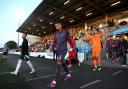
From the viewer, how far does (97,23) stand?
3778 cm

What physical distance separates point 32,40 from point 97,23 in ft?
109

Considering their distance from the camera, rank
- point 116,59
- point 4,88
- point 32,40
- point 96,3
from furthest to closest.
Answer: point 32,40, point 96,3, point 116,59, point 4,88

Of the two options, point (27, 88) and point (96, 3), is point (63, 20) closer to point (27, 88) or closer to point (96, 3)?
point (96, 3)

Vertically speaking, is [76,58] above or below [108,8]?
Answer: below

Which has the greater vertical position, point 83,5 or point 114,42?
point 83,5

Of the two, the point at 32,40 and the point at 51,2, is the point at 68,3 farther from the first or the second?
the point at 32,40

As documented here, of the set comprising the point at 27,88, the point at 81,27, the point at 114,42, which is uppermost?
the point at 81,27

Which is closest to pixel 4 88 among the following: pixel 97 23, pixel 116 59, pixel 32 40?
pixel 116 59

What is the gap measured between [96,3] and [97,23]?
7.73m

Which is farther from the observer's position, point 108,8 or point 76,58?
point 108,8

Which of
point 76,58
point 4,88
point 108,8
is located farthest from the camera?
point 108,8

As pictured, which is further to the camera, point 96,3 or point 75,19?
point 75,19

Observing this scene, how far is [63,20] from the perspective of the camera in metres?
41.9

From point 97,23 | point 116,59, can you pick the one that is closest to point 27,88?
point 116,59
